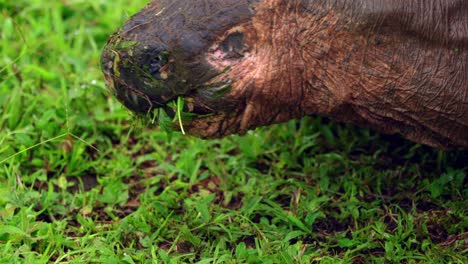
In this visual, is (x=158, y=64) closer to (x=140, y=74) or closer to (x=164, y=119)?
(x=140, y=74)

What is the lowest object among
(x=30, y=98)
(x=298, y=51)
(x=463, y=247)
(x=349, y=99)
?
(x=463, y=247)

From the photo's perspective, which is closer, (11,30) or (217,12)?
(217,12)

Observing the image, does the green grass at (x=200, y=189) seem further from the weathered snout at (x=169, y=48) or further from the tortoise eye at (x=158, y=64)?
the tortoise eye at (x=158, y=64)

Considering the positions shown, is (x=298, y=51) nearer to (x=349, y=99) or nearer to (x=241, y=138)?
(x=349, y=99)

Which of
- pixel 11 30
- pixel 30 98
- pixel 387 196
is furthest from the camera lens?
pixel 11 30

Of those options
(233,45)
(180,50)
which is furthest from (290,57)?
(180,50)

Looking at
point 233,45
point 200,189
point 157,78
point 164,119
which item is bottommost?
point 200,189

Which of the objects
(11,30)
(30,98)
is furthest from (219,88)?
(11,30)
